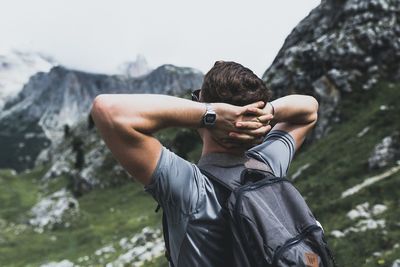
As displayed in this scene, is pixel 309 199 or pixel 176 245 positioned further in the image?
pixel 309 199

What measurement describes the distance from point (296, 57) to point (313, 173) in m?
23.0

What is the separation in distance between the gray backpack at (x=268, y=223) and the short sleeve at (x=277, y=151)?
2.84 feet

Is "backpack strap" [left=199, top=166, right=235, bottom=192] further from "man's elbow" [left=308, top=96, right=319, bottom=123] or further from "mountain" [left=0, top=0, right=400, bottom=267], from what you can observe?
"mountain" [left=0, top=0, right=400, bottom=267]

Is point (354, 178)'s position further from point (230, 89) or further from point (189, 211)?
point (189, 211)

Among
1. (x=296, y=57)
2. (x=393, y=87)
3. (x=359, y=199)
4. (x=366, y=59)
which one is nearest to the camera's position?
(x=359, y=199)

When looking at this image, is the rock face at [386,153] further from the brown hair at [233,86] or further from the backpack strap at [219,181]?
the backpack strap at [219,181]

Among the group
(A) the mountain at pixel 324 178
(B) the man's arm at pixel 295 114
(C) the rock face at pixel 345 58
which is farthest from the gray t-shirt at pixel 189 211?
(C) the rock face at pixel 345 58

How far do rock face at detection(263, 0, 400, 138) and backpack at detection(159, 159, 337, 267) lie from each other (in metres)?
39.8

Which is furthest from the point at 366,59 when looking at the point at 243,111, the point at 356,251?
the point at 243,111

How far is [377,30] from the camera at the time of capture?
4822cm

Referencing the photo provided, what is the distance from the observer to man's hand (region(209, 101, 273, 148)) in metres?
4.11

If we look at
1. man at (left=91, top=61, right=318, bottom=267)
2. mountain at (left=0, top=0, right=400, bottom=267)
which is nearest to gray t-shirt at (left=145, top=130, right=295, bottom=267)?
man at (left=91, top=61, right=318, bottom=267)

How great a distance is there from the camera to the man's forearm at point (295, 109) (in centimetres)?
497

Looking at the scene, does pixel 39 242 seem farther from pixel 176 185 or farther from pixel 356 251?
pixel 176 185
